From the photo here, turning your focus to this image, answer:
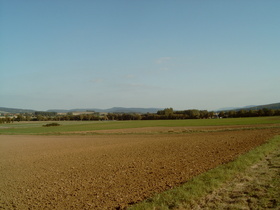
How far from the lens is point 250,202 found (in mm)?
7742

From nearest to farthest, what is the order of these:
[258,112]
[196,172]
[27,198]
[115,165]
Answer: [27,198] → [196,172] → [115,165] → [258,112]

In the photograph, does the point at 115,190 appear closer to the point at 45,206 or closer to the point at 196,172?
the point at 45,206

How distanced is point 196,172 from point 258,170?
10.9 feet

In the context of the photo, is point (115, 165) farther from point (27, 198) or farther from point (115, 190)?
point (27, 198)

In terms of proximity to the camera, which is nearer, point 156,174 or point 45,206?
point 45,206

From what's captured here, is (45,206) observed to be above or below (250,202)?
below

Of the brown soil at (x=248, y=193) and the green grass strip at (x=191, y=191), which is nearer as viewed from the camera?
the brown soil at (x=248, y=193)

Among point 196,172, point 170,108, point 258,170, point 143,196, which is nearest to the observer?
point 143,196

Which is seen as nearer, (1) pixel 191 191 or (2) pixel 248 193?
(2) pixel 248 193

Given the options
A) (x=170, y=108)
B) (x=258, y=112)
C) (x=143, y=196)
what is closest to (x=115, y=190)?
(x=143, y=196)

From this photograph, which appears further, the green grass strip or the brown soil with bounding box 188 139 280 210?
the green grass strip

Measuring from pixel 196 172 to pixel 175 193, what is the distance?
13.7 feet

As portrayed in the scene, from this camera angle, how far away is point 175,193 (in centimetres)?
905

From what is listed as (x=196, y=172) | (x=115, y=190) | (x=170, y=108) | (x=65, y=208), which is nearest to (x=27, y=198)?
(x=65, y=208)
